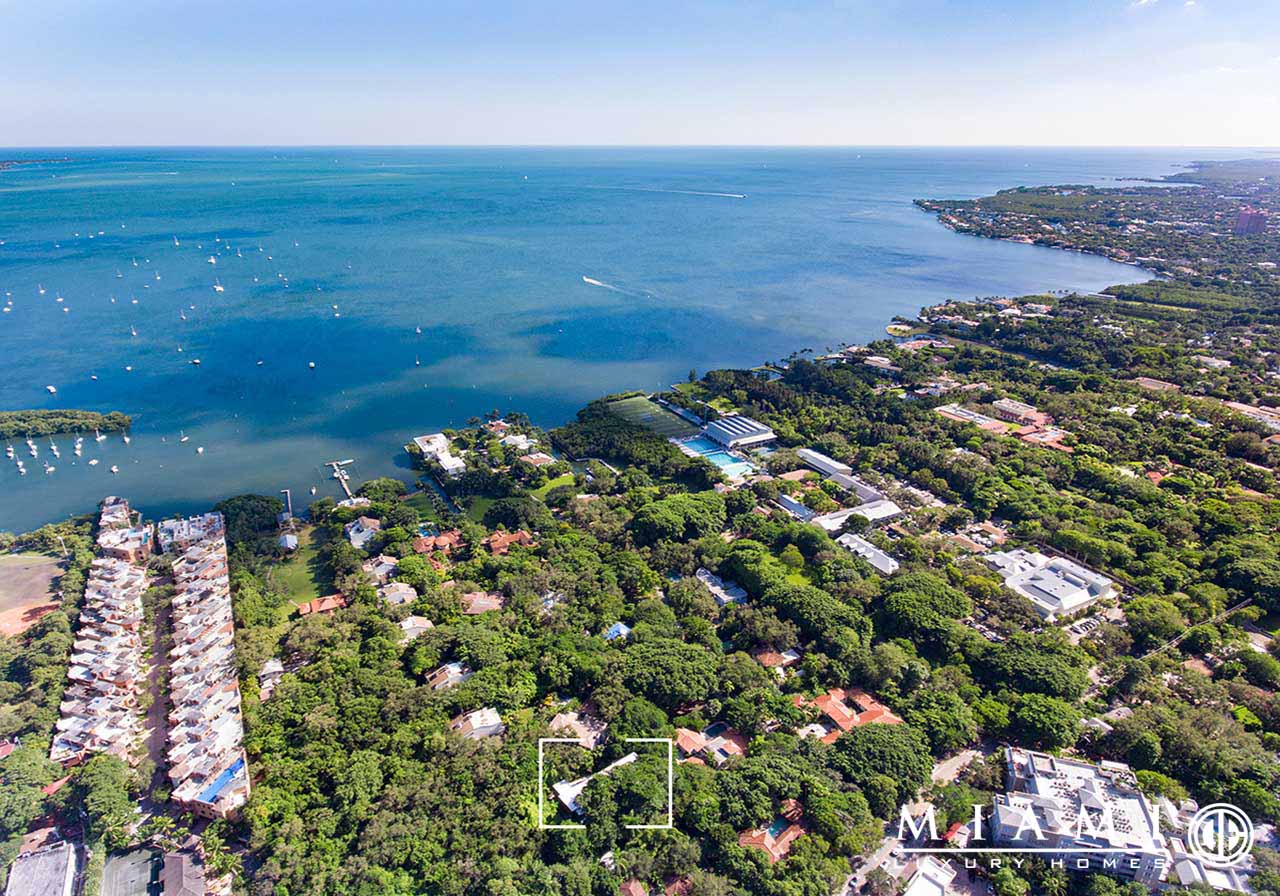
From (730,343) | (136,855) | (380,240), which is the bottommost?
(136,855)

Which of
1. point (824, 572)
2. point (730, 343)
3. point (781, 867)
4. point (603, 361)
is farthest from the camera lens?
point (730, 343)

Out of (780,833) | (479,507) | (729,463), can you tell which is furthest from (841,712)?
(479,507)

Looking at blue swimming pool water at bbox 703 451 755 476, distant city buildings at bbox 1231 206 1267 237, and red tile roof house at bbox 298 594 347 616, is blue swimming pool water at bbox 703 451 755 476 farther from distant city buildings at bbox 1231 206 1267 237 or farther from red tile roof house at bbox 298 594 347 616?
distant city buildings at bbox 1231 206 1267 237

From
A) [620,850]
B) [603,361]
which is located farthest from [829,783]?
[603,361]

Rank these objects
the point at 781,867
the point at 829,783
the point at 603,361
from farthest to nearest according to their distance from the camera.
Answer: the point at 603,361
the point at 829,783
the point at 781,867

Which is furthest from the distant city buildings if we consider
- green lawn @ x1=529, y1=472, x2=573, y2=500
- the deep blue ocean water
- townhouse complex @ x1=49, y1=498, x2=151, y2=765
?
townhouse complex @ x1=49, y1=498, x2=151, y2=765

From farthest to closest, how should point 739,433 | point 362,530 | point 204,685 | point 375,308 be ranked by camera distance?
point 375,308
point 739,433
point 362,530
point 204,685

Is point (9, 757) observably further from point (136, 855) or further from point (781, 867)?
point (781, 867)

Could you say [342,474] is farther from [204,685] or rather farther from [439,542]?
[204,685]
